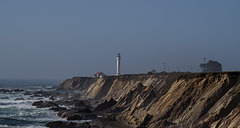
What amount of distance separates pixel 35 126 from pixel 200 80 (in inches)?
938

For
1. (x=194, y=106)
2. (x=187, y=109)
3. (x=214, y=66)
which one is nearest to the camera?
(x=194, y=106)

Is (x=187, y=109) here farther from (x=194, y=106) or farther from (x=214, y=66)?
(x=214, y=66)

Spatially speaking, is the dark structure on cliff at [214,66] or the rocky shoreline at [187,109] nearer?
the rocky shoreline at [187,109]

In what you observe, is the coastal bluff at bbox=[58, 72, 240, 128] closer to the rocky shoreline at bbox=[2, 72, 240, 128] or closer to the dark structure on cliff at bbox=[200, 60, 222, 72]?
the rocky shoreline at bbox=[2, 72, 240, 128]

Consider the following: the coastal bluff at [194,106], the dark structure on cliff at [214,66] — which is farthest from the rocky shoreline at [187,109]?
the dark structure on cliff at [214,66]

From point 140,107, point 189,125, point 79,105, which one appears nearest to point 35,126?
point 140,107

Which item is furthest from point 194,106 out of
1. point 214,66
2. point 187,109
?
point 214,66

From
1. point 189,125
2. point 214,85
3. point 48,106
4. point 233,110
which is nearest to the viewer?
point 233,110

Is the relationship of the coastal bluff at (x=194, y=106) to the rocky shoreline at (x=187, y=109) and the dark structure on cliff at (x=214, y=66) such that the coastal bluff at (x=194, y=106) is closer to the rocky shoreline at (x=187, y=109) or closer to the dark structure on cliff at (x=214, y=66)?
the rocky shoreline at (x=187, y=109)

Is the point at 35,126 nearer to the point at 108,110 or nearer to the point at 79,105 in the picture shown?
the point at 108,110

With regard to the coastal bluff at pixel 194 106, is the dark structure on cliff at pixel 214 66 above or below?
above

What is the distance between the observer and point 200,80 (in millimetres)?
45688

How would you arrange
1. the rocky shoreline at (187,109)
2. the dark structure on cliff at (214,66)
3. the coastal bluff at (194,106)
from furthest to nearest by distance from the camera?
the dark structure on cliff at (214,66)
the rocky shoreline at (187,109)
the coastal bluff at (194,106)

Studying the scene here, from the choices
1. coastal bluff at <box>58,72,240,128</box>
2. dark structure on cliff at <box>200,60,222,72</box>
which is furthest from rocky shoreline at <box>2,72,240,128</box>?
dark structure on cliff at <box>200,60,222,72</box>
